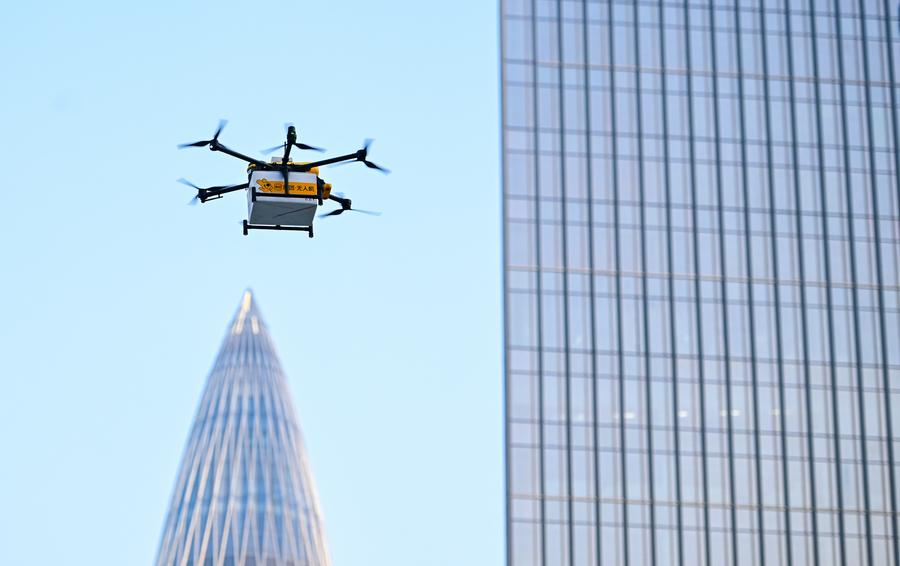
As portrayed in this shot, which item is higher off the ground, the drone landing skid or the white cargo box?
the white cargo box

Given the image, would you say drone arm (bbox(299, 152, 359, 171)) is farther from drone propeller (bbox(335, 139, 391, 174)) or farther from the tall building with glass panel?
the tall building with glass panel

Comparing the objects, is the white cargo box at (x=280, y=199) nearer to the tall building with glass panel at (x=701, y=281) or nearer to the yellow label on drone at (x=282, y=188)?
the yellow label on drone at (x=282, y=188)

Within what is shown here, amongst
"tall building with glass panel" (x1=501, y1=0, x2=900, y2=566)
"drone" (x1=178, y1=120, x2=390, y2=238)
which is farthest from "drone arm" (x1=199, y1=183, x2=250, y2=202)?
"tall building with glass panel" (x1=501, y1=0, x2=900, y2=566)

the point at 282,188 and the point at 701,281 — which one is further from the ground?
the point at 701,281

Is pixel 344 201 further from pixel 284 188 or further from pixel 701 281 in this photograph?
pixel 701 281

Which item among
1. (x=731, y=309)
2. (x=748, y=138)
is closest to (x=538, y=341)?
(x=731, y=309)

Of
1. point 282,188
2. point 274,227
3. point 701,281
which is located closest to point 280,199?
point 282,188
